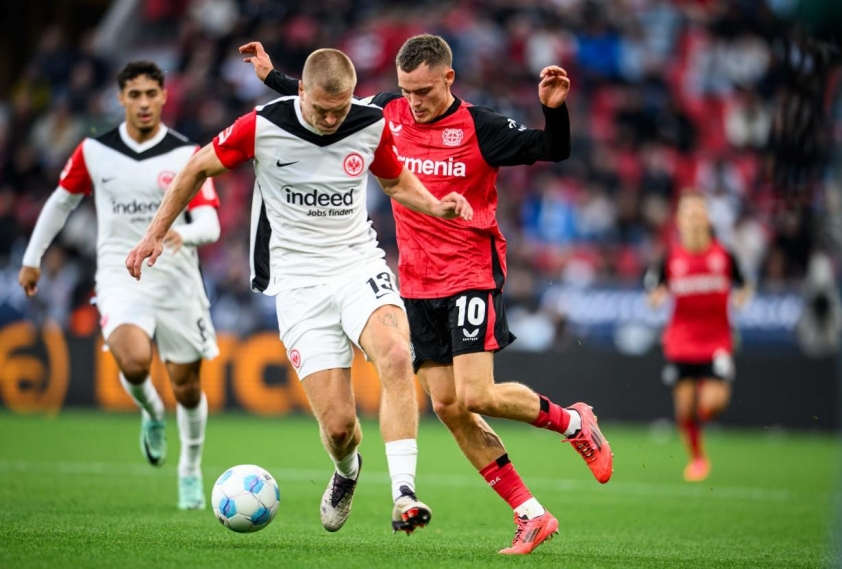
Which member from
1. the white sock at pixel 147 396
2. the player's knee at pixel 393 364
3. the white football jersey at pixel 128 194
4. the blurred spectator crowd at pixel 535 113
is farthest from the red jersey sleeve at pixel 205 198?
the blurred spectator crowd at pixel 535 113

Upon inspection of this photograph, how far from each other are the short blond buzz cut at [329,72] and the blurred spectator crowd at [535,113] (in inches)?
454

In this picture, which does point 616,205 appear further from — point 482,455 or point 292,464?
point 482,455

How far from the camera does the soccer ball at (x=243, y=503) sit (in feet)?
22.3

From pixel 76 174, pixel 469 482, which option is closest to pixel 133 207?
pixel 76 174

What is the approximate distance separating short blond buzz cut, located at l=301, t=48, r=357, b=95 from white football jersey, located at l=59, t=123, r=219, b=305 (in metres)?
2.60

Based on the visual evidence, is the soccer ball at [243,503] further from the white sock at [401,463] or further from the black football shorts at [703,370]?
the black football shorts at [703,370]

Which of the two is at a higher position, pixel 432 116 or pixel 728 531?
pixel 432 116

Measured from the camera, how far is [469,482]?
37.7 feet

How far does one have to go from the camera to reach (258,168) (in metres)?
6.91

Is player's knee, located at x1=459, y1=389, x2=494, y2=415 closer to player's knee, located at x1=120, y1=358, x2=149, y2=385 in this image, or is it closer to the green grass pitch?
the green grass pitch

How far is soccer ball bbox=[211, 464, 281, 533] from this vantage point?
6.80 metres

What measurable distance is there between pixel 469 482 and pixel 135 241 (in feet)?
14.1

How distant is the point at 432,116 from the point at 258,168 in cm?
124

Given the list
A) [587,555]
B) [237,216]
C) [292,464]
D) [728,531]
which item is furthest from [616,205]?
[587,555]
